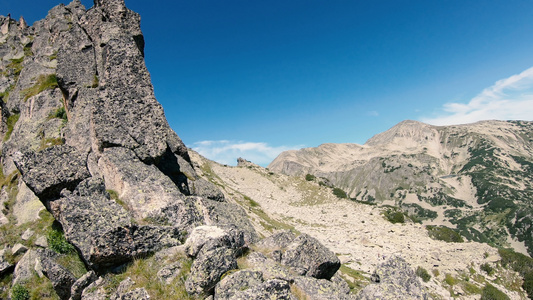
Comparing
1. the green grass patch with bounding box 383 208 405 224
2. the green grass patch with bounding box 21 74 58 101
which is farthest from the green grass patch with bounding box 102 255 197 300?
the green grass patch with bounding box 383 208 405 224

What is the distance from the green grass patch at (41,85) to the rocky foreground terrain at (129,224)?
0.16 m

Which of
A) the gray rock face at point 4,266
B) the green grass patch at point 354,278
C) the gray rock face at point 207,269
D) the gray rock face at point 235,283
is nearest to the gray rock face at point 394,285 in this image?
A: the gray rock face at point 235,283

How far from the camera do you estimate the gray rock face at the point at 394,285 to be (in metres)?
8.25

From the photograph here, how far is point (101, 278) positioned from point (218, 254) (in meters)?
3.77

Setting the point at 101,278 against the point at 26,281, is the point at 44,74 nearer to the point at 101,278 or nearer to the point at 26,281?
the point at 26,281

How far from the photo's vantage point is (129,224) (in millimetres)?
8750

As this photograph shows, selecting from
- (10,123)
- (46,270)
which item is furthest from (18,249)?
(10,123)

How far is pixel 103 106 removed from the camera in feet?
49.4

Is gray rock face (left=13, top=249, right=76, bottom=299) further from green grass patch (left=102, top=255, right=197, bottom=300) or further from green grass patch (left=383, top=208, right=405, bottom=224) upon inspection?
green grass patch (left=383, top=208, right=405, bottom=224)

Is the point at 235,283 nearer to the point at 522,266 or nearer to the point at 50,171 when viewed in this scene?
the point at 50,171

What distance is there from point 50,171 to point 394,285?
49.6 ft

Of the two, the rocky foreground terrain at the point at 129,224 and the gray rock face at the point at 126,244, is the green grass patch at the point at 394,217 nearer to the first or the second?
the rocky foreground terrain at the point at 129,224

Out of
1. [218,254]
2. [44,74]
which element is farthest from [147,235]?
[44,74]

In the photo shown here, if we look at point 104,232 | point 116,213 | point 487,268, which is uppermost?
point 116,213
